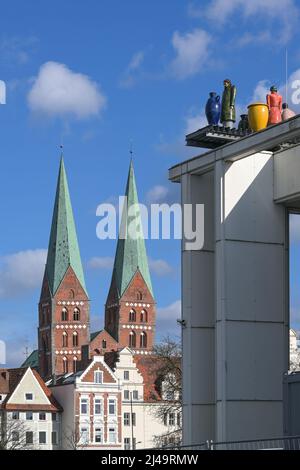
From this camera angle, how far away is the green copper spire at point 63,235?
507 feet

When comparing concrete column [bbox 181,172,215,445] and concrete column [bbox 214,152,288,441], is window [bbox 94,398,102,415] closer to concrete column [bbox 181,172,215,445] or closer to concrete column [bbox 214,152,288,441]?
concrete column [bbox 181,172,215,445]

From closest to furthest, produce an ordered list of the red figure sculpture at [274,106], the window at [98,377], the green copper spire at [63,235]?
the red figure sculpture at [274,106]
the window at [98,377]
the green copper spire at [63,235]

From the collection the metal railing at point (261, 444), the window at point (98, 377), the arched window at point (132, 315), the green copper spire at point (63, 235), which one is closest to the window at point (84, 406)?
the window at point (98, 377)

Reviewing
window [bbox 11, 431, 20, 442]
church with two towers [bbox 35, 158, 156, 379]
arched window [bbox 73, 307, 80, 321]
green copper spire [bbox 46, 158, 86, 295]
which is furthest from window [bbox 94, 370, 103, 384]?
arched window [bbox 73, 307, 80, 321]

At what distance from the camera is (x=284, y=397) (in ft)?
80.4

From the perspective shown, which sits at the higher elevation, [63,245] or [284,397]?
[63,245]

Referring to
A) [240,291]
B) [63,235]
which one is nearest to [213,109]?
[240,291]

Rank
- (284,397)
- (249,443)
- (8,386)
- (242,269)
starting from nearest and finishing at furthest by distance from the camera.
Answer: (249,443), (284,397), (242,269), (8,386)

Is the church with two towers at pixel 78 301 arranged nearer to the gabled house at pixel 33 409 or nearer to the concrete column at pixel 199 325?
the gabled house at pixel 33 409

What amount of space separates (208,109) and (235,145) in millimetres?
2074

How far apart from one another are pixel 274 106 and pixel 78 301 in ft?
439
